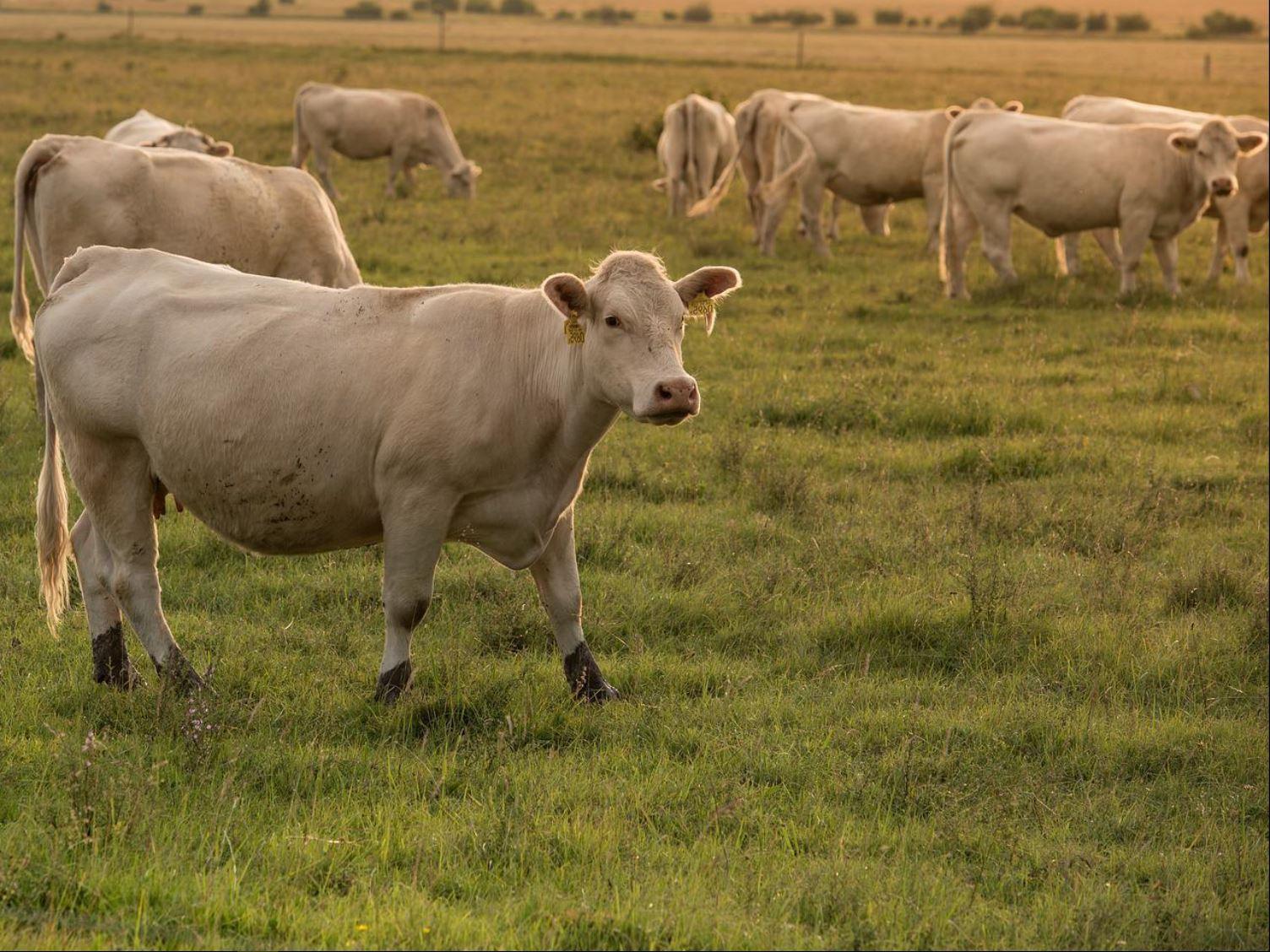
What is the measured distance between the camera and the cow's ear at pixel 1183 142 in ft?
46.4

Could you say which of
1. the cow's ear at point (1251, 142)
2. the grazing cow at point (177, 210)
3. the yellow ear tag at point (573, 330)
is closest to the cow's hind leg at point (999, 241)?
the cow's ear at point (1251, 142)

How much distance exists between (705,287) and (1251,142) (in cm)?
1078

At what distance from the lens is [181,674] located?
222 inches

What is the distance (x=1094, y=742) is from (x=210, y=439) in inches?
138

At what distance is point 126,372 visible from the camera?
5.71 meters

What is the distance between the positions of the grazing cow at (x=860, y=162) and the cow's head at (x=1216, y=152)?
318 centimetres

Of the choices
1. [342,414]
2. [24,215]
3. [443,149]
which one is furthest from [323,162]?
[342,414]

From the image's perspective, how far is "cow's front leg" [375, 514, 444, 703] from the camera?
559 cm

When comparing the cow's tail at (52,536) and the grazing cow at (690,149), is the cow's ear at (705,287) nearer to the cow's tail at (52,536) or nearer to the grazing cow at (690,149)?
the cow's tail at (52,536)

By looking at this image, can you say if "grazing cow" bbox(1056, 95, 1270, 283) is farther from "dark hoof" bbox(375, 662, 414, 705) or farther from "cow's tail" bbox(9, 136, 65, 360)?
"dark hoof" bbox(375, 662, 414, 705)

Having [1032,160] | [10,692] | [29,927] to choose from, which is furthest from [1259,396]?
[29,927]

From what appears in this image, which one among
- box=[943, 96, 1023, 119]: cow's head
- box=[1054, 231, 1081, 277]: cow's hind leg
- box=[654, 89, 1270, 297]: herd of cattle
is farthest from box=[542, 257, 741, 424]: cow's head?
box=[943, 96, 1023, 119]: cow's head

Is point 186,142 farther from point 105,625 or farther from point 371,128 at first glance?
point 371,128

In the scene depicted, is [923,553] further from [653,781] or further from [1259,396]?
[1259,396]
